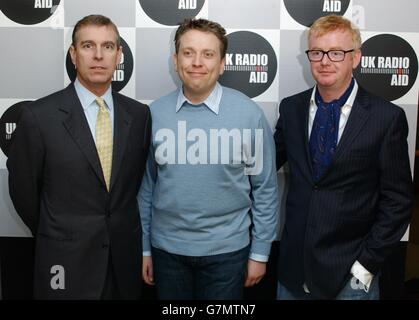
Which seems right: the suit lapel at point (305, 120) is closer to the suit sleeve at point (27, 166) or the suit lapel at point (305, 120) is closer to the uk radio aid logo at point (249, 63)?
the uk radio aid logo at point (249, 63)

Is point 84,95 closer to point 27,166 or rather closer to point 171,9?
point 27,166

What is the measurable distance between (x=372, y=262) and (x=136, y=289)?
2.84 feet

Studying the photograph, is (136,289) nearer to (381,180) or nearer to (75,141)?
(75,141)

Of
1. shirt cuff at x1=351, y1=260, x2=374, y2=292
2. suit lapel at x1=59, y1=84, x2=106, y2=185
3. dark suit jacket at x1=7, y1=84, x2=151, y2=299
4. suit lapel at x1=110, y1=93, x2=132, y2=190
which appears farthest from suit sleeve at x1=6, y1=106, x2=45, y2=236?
shirt cuff at x1=351, y1=260, x2=374, y2=292

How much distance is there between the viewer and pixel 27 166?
1661 mm

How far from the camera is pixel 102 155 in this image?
5.55 ft

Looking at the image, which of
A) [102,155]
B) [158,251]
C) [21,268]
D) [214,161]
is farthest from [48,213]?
[21,268]

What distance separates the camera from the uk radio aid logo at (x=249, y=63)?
2148 millimetres

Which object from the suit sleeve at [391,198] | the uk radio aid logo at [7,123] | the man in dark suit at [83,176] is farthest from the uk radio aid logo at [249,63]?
the uk radio aid logo at [7,123]

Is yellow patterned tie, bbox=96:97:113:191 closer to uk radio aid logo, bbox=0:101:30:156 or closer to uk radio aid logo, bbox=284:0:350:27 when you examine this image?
uk radio aid logo, bbox=0:101:30:156

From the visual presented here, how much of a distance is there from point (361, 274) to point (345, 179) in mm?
335

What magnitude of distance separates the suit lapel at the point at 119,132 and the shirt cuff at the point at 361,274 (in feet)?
2.91

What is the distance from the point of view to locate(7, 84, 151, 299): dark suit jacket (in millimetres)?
1635

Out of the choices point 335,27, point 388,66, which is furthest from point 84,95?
point 388,66
